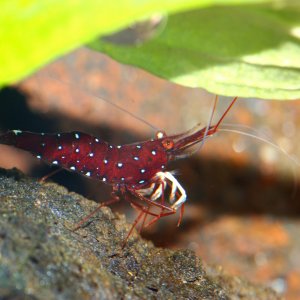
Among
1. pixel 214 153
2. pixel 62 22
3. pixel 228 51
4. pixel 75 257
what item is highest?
pixel 62 22

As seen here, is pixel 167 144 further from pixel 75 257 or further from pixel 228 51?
pixel 75 257

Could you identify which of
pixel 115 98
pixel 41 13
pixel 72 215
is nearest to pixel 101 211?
pixel 72 215

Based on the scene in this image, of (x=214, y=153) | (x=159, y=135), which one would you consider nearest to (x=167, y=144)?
(x=159, y=135)

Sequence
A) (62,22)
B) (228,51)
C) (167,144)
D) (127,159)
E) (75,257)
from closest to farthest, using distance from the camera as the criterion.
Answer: (62,22), (75,257), (228,51), (127,159), (167,144)

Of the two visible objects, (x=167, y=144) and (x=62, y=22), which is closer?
(x=62, y=22)

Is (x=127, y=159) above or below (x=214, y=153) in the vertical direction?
above
